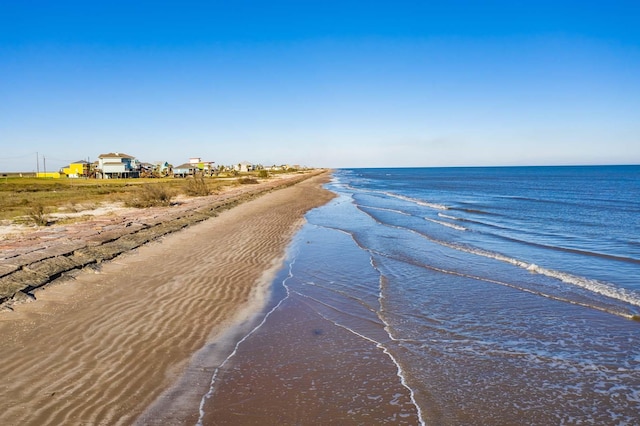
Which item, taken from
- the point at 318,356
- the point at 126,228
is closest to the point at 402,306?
the point at 318,356

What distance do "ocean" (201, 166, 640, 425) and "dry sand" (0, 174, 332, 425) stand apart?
0.69 meters

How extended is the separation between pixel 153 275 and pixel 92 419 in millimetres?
6063

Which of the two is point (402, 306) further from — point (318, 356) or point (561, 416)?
point (561, 416)

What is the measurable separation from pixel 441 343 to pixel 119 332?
15.8ft

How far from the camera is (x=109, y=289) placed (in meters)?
8.62

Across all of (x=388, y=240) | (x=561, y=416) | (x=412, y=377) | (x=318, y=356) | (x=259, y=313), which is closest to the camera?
(x=561, y=416)

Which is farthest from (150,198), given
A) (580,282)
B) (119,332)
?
(580,282)

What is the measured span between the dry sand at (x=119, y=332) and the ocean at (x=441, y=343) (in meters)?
0.69

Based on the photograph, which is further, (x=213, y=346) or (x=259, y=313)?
(x=259, y=313)

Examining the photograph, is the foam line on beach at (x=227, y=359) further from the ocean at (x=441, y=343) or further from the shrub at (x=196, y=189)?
the shrub at (x=196, y=189)

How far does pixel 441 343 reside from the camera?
646cm

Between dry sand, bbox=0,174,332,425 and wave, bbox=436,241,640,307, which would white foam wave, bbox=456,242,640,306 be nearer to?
wave, bbox=436,241,640,307

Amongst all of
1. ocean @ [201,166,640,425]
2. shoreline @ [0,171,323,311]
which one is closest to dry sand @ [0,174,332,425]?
shoreline @ [0,171,323,311]

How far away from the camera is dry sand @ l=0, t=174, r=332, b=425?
443 cm
